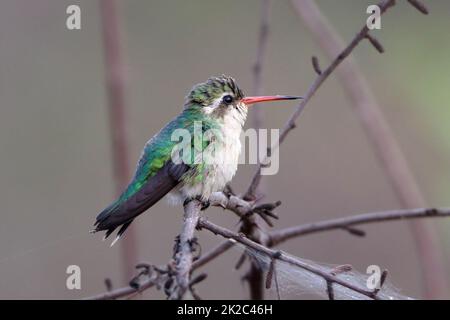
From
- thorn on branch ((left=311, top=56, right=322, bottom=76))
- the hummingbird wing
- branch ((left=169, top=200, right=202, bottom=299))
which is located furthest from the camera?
thorn on branch ((left=311, top=56, right=322, bottom=76))

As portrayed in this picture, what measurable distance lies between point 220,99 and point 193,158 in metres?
0.69

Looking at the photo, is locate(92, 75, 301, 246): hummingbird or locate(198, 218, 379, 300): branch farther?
locate(92, 75, 301, 246): hummingbird

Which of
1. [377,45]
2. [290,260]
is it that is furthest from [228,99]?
[290,260]

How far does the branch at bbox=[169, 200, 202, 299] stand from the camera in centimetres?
218

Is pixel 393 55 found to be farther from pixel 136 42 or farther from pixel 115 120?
pixel 115 120

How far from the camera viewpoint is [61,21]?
8.50m

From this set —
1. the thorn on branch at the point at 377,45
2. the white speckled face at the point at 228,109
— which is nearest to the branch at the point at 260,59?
the white speckled face at the point at 228,109

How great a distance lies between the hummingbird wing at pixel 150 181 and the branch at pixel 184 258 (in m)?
0.64

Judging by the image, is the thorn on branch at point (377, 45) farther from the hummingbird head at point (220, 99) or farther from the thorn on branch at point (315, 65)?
the hummingbird head at point (220, 99)

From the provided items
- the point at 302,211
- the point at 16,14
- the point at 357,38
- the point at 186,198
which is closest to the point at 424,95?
the point at 357,38

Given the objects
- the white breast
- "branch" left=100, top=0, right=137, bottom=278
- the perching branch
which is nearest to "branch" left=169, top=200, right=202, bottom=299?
the perching branch

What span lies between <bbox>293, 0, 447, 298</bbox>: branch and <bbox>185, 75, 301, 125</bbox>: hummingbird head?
2.12ft

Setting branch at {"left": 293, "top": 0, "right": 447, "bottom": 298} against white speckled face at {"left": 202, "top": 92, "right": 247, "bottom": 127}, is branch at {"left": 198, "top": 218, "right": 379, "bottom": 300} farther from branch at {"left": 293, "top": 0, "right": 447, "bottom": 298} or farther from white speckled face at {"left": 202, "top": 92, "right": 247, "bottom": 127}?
white speckled face at {"left": 202, "top": 92, "right": 247, "bottom": 127}

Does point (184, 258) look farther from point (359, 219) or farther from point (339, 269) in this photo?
point (359, 219)
